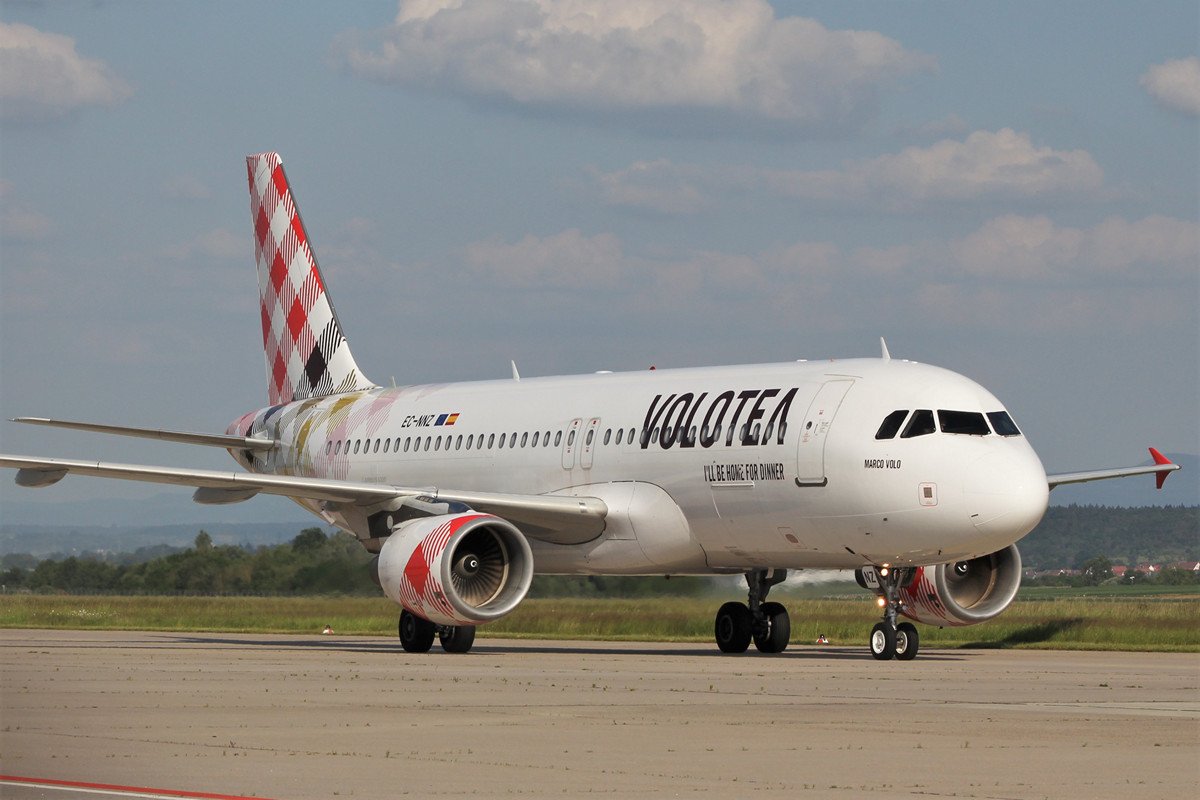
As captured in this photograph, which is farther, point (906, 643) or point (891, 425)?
point (906, 643)

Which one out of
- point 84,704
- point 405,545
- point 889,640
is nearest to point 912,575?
point 889,640

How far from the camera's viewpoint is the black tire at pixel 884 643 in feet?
80.9

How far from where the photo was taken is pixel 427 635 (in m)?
28.0

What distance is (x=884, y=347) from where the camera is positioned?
1060 inches

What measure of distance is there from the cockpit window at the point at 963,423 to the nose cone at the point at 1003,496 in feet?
1.40

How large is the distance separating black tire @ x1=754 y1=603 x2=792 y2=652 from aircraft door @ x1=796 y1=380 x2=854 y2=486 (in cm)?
312

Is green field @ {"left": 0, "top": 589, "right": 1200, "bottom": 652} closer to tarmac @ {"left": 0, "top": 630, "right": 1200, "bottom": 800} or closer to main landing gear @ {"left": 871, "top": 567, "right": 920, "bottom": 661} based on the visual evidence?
main landing gear @ {"left": 871, "top": 567, "right": 920, "bottom": 661}

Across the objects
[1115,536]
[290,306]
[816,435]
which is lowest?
[816,435]

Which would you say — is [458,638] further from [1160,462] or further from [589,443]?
[1160,462]

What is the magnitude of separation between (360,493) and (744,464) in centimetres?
595

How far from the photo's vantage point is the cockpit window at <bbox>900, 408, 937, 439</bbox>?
24328mm

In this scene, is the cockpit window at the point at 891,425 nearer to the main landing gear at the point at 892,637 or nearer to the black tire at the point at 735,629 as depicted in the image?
the main landing gear at the point at 892,637

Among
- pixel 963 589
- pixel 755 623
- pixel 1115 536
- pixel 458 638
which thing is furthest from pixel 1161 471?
pixel 1115 536

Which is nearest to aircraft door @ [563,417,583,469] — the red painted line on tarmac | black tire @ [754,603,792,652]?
black tire @ [754,603,792,652]
